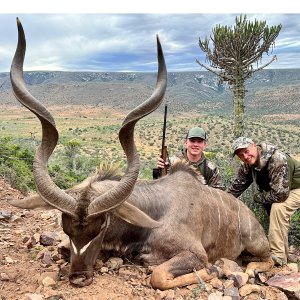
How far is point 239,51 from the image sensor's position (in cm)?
1617

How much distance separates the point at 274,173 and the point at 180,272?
7.91ft

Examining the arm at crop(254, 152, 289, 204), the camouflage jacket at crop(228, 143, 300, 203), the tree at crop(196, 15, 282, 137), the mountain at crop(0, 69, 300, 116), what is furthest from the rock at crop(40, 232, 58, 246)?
the mountain at crop(0, 69, 300, 116)

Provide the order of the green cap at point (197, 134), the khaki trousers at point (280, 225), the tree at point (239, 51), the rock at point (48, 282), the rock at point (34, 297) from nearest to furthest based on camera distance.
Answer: the rock at point (34, 297) < the rock at point (48, 282) < the khaki trousers at point (280, 225) < the green cap at point (197, 134) < the tree at point (239, 51)

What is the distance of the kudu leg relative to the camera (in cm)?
482

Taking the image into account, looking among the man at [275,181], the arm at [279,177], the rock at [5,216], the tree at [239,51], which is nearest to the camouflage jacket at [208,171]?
the man at [275,181]

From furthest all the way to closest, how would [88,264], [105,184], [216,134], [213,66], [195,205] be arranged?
[216,134] → [213,66] → [195,205] → [105,184] → [88,264]

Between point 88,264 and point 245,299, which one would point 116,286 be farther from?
point 245,299

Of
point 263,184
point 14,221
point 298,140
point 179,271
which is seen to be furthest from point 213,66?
point 298,140

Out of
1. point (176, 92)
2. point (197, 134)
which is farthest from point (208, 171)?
point (176, 92)

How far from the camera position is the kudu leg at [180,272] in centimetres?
482

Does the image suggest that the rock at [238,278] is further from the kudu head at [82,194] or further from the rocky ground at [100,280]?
the kudu head at [82,194]

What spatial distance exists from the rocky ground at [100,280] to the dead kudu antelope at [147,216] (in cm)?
15

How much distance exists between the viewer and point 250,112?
84.6 m

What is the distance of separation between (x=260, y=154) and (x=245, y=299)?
2434 millimetres
